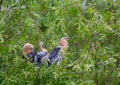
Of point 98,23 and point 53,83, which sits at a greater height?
point 98,23

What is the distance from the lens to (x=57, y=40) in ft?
18.2

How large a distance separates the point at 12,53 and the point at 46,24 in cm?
78

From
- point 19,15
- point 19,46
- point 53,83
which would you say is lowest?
point 53,83

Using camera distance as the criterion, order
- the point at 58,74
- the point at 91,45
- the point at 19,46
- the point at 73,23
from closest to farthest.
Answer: the point at 58,74
the point at 19,46
the point at 91,45
the point at 73,23

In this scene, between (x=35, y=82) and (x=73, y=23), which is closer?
(x=35, y=82)

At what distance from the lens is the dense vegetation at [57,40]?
4.60m

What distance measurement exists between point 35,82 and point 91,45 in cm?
103

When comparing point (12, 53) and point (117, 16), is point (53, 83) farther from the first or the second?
point (117, 16)

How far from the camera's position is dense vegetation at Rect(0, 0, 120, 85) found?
15.1 ft

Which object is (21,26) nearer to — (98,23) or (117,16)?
(98,23)

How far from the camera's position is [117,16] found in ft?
19.0

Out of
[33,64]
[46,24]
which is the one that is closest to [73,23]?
[46,24]

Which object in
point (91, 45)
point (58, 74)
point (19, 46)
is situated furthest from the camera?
point (91, 45)

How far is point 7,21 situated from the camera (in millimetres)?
5199
